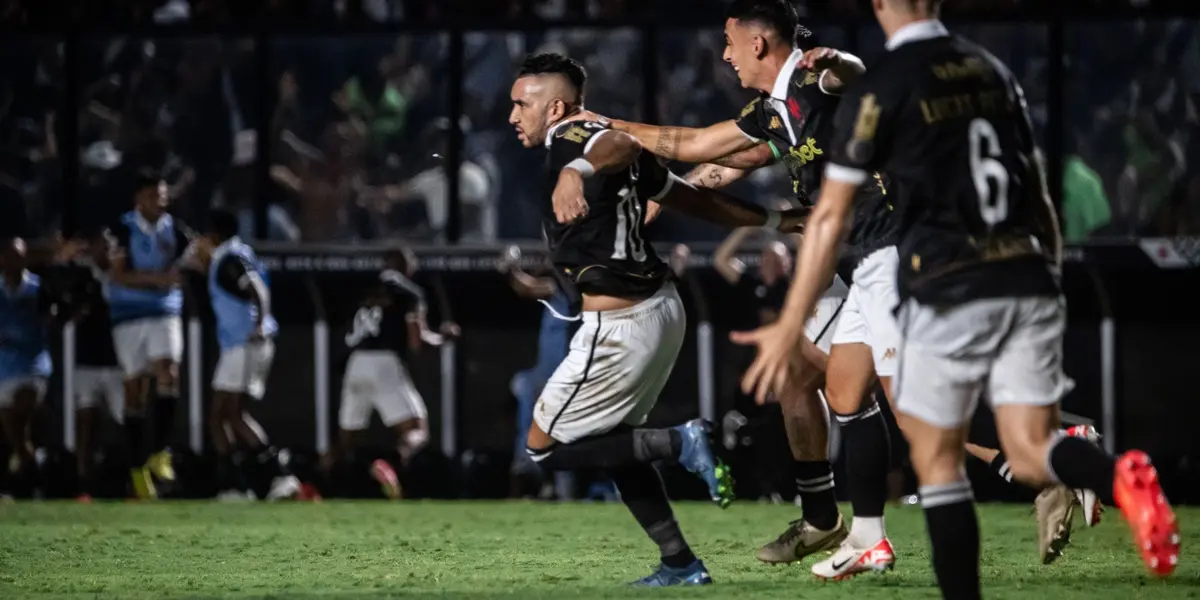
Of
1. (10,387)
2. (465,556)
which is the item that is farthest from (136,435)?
(465,556)

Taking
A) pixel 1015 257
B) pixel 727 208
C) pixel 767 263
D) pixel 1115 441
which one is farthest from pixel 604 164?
pixel 1115 441

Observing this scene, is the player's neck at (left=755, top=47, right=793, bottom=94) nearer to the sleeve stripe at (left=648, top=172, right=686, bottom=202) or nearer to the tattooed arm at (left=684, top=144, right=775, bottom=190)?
the tattooed arm at (left=684, top=144, right=775, bottom=190)

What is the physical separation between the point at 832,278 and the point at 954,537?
5.96 ft

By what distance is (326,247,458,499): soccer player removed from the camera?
49.9 ft

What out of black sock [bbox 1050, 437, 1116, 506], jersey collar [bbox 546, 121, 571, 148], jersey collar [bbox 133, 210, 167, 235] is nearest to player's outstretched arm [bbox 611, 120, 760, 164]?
jersey collar [bbox 546, 121, 571, 148]

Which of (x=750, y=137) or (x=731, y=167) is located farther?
(x=731, y=167)

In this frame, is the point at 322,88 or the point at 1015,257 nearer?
the point at 1015,257

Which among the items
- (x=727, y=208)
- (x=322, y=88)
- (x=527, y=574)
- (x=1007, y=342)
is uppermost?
(x=322, y=88)

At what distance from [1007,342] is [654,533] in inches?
82.9

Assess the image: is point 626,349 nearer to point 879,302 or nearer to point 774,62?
point 879,302

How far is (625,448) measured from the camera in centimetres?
702

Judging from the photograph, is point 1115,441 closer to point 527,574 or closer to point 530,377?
point 530,377

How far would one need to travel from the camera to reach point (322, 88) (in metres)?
15.8

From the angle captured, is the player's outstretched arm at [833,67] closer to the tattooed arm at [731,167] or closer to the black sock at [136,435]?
the tattooed arm at [731,167]
